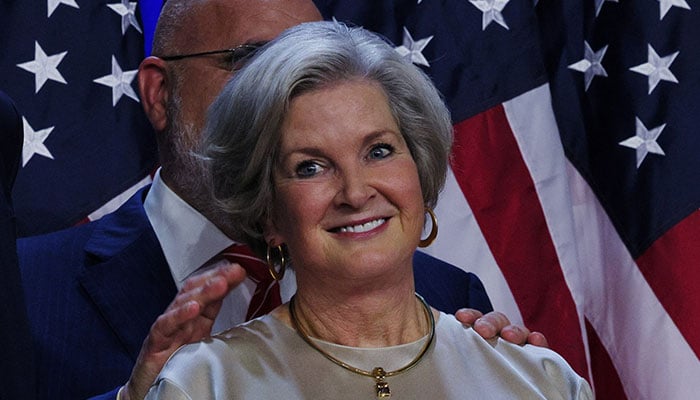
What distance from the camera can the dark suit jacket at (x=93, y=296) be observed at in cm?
277

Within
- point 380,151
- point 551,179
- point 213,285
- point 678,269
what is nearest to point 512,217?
point 551,179

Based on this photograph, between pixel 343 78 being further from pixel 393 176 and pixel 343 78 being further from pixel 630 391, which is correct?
pixel 630 391

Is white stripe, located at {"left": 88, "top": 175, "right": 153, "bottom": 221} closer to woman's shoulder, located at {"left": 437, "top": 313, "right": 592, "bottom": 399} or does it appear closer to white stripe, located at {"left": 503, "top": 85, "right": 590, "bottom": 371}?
white stripe, located at {"left": 503, "top": 85, "right": 590, "bottom": 371}

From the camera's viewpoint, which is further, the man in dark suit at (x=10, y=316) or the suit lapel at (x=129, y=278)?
the suit lapel at (x=129, y=278)

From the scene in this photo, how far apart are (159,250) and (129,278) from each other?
0.10 meters

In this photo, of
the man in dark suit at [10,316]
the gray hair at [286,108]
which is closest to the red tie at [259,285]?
the gray hair at [286,108]

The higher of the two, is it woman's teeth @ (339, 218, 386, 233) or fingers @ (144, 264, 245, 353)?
woman's teeth @ (339, 218, 386, 233)

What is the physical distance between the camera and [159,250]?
9.67 ft

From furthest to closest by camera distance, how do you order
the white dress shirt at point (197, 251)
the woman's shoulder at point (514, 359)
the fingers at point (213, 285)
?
the white dress shirt at point (197, 251)
the woman's shoulder at point (514, 359)
the fingers at point (213, 285)

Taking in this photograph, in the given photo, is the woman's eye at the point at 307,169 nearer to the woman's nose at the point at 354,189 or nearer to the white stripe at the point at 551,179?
the woman's nose at the point at 354,189

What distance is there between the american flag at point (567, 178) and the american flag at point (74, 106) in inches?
24.1

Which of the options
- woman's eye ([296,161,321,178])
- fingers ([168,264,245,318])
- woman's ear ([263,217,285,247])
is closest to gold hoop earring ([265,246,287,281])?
woman's ear ([263,217,285,247])

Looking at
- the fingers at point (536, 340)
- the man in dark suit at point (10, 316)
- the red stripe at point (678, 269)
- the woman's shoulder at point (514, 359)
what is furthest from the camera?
the red stripe at point (678, 269)

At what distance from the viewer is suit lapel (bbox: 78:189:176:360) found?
2840 mm
